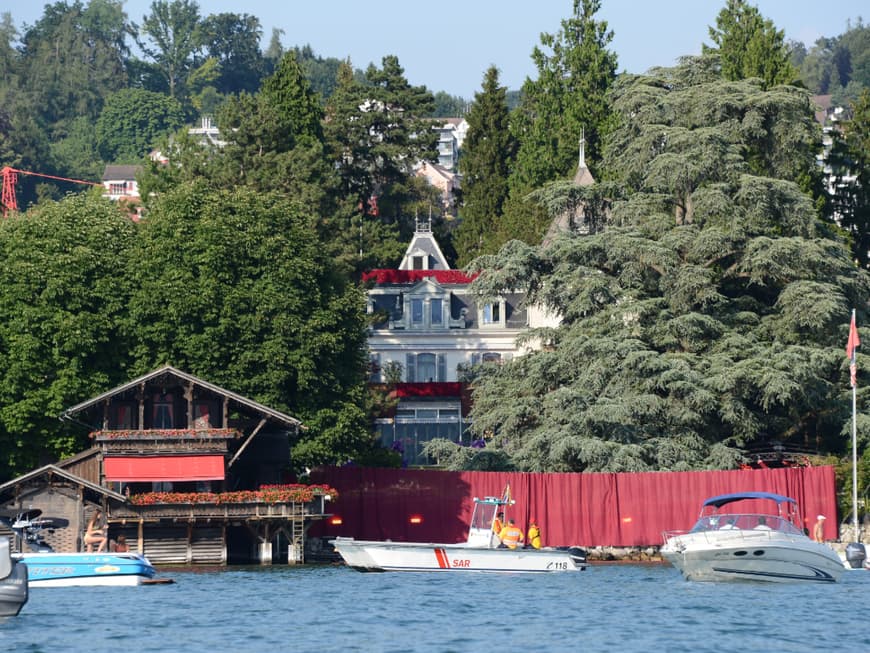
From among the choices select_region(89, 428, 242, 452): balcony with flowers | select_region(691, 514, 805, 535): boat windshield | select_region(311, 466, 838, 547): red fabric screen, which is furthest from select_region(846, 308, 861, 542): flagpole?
select_region(89, 428, 242, 452): balcony with flowers

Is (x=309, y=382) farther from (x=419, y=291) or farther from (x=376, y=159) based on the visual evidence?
(x=376, y=159)

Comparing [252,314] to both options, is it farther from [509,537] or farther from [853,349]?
[853,349]

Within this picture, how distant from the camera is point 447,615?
133 feet

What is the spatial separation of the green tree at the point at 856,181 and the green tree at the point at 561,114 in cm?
1375

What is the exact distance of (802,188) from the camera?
79.3m

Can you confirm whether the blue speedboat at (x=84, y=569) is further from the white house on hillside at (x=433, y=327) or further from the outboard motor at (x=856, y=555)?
the white house on hillside at (x=433, y=327)

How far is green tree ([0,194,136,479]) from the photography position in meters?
58.8

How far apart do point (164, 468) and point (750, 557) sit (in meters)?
21.8

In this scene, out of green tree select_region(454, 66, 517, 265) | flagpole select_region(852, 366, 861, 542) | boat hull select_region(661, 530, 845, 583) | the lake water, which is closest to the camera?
the lake water

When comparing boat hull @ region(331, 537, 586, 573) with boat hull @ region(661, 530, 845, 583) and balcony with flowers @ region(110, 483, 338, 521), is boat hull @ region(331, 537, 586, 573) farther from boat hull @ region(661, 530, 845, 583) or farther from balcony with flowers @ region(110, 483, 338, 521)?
balcony with flowers @ region(110, 483, 338, 521)

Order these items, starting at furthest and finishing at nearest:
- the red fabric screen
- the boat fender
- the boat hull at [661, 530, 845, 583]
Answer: the red fabric screen → the boat fender → the boat hull at [661, 530, 845, 583]

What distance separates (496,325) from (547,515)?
34.8 m

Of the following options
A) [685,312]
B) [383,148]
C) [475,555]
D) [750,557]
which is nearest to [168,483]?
[475,555]

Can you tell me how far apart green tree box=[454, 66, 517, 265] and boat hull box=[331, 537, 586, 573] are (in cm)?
5836
